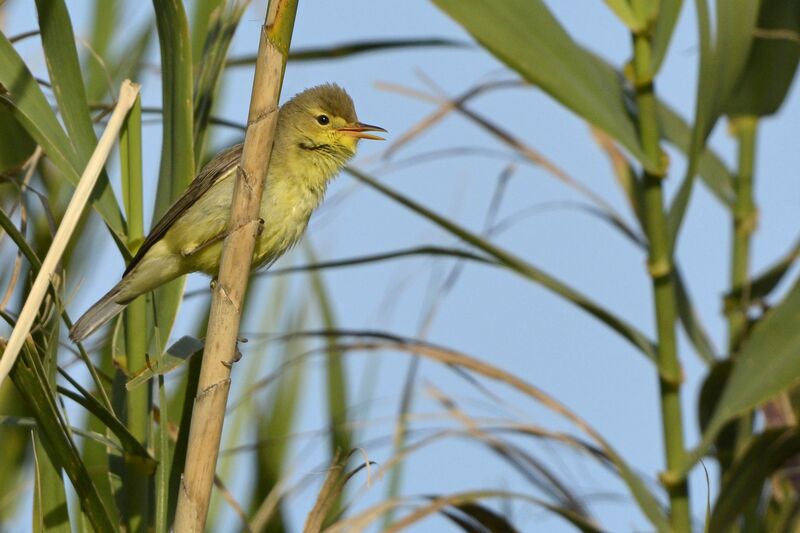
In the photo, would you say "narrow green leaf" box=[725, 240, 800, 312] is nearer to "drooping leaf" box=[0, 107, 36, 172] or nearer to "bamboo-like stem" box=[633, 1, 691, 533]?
"bamboo-like stem" box=[633, 1, 691, 533]

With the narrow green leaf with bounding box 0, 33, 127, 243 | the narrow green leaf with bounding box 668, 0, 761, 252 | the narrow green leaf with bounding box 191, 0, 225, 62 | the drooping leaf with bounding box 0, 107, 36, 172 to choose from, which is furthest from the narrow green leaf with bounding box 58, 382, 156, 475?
the narrow green leaf with bounding box 668, 0, 761, 252

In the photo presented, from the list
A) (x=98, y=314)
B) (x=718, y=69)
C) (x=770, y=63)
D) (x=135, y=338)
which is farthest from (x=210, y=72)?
(x=770, y=63)

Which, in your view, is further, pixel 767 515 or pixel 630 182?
pixel 630 182

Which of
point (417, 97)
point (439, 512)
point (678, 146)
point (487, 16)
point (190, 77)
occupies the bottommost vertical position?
point (439, 512)

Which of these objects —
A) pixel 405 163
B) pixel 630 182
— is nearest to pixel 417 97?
pixel 405 163

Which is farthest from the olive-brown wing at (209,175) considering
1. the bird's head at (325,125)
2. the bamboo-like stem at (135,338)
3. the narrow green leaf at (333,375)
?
the bamboo-like stem at (135,338)

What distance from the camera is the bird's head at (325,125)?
3.03 m

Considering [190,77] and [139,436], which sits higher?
[190,77]

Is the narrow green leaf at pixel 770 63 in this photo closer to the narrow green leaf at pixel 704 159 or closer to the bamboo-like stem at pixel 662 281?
the narrow green leaf at pixel 704 159

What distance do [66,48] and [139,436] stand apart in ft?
2.21

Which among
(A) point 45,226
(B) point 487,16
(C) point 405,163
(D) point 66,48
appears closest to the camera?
(D) point 66,48

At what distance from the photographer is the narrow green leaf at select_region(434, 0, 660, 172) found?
219 centimetres

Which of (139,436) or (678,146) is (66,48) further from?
(678,146)

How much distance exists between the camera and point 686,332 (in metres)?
2.73
